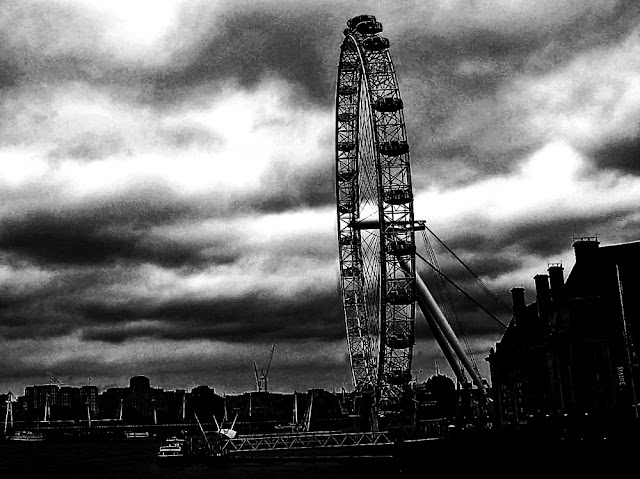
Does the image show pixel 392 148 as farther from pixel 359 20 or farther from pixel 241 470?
pixel 241 470

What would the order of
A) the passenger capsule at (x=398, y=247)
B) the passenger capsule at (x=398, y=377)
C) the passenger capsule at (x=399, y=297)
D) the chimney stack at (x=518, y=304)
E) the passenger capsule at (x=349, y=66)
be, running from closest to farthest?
the passenger capsule at (x=398, y=247)
the passenger capsule at (x=399, y=297)
the passenger capsule at (x=398, y=377)
the passenger capsule at (x=349, y=66)
the chimney stack at (x=518, y=304)

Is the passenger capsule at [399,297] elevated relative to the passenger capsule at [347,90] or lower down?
lower down

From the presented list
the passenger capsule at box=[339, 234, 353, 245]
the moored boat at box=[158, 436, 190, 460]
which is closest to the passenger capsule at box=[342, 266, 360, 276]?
the passenger capsule at box=[339, 234, 353, 245]

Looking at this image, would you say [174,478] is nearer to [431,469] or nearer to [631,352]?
[431,469]

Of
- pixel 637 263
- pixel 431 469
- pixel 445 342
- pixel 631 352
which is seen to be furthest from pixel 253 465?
pixel 631 352

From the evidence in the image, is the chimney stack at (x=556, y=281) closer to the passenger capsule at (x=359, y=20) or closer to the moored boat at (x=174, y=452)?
the passenger capsule at (x=359, y=20)

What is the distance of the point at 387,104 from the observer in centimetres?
8400

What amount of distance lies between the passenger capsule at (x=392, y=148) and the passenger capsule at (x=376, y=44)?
904 cm

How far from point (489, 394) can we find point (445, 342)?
7568mm

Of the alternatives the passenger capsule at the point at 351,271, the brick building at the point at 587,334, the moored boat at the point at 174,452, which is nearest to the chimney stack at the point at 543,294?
the brick building at the point at 587,334

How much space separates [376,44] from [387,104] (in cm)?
611

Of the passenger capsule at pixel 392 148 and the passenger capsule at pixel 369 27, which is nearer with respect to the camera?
the passenger capsule at pixel 392 148

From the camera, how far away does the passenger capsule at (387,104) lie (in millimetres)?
83938

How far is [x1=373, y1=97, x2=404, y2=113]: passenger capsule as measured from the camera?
8394 cm
